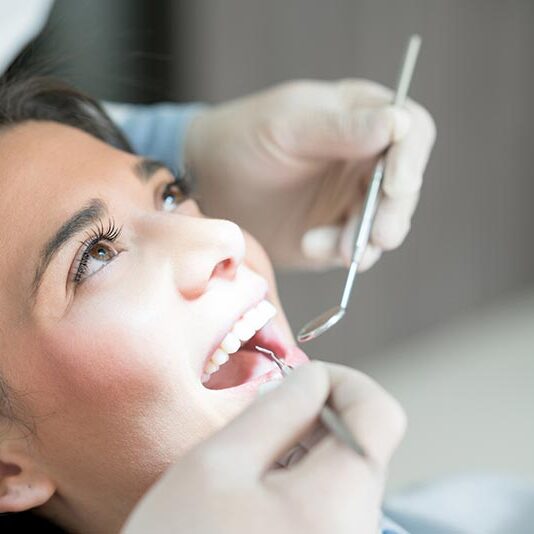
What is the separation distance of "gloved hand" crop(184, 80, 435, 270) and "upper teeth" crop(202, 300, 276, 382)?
0.79 feet

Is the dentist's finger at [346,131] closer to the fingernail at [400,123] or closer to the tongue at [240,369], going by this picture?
the fingernail at [400,123]

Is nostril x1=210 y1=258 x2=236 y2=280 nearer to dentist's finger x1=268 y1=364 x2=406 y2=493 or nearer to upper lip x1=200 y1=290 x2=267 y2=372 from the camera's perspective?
upper lip x1=200 y1=290 x2=267 y2=372

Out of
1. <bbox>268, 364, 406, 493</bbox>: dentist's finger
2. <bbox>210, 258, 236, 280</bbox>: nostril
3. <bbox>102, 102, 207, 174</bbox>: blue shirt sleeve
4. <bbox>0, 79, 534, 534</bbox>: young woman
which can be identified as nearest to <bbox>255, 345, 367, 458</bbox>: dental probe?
<bbox>268, 364, 406, 493</bbox>: dentist's finger

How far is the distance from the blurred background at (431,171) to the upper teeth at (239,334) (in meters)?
0.68

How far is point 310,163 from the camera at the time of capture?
1.15 metres

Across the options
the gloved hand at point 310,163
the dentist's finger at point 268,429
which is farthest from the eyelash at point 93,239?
the gloved hand at point 310,163

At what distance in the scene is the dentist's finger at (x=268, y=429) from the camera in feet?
1.92

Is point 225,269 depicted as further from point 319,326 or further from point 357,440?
point 357,440

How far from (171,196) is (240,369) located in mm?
184

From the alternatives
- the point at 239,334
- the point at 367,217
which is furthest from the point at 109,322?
the point at 367,217

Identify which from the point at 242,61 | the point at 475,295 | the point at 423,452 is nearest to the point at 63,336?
the point at 423,452

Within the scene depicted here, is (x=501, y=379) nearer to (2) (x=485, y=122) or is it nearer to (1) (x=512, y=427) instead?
(1) (x=512, y=427)

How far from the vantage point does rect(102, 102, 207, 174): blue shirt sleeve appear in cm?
126

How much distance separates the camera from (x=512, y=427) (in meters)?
1.53
